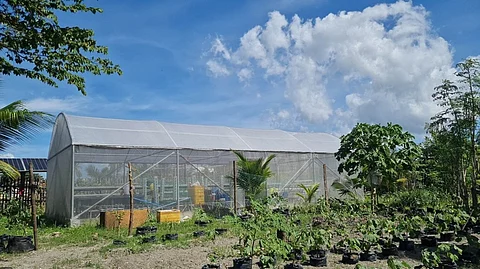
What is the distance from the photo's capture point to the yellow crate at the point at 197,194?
1257cm

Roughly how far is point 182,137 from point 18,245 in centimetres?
674

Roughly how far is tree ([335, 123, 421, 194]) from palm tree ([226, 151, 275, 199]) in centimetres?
345

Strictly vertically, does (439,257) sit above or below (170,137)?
below

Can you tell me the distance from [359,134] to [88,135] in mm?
7749

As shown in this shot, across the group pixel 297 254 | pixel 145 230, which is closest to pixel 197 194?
pixel 145 230

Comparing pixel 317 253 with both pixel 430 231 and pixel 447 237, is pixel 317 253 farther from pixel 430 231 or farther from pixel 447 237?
pixel 430 231

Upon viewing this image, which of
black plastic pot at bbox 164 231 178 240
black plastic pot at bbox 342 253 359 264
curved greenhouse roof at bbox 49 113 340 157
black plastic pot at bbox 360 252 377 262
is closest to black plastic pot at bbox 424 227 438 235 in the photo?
black plastic pot at bbox 360 252 377 262

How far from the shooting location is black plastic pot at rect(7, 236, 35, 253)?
7375 millimetres

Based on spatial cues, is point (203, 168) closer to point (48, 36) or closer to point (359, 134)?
point (359, 134)

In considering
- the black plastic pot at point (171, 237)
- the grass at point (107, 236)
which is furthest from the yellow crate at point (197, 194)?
the black plastic pot at point (171, 237)

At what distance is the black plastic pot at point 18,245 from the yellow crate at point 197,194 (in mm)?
5585

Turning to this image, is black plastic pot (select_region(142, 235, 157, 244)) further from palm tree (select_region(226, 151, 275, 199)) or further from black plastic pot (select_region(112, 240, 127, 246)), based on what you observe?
palm tree (select_region(226, 151, 275, 199))

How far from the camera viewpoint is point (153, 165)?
12.0 m

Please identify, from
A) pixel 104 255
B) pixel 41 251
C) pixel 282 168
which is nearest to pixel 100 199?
pixel 41 251
